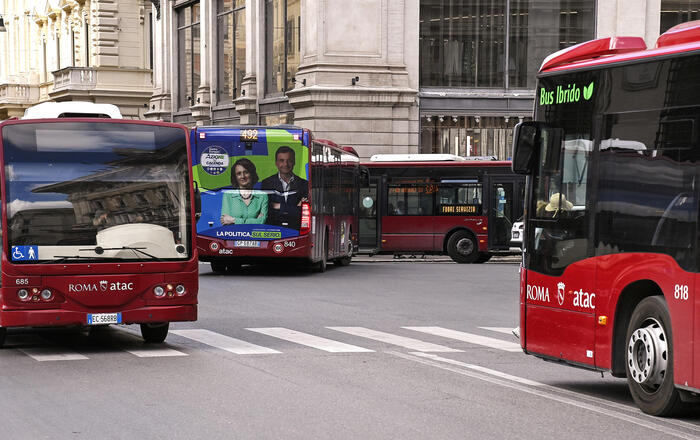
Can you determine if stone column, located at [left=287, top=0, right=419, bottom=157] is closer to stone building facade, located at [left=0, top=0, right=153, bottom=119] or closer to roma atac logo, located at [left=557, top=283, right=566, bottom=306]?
stone building facade, located at [left=0, top=0, right=153, bottom=119]

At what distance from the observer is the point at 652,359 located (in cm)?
917

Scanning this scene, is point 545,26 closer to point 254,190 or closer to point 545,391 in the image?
point 254,190

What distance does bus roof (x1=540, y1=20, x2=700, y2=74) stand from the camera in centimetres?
909

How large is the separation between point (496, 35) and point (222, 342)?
26.7m

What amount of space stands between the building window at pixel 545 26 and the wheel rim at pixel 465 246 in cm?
787

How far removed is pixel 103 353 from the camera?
13109 millimetres

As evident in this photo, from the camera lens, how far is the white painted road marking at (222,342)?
13359 mm

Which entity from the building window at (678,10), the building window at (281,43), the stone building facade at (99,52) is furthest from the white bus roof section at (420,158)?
the stone building facade at (99,52)

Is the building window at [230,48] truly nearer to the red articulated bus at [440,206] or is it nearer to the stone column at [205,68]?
the stone column at [205,68]

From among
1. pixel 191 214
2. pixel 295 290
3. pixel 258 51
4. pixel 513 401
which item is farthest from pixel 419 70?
pixel 513 401

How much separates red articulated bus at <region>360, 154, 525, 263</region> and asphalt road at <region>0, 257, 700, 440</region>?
49.4ft

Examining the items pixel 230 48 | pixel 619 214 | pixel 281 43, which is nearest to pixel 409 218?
pixel 281 43

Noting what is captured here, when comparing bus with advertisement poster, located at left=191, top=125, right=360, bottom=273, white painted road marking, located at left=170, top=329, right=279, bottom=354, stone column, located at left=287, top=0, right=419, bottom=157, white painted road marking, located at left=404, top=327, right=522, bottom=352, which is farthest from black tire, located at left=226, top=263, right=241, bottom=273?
white painted road marking, located at left=170, top=329, right=279, bottom=354

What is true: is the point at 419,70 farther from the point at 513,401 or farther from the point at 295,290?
the point at 513,401
